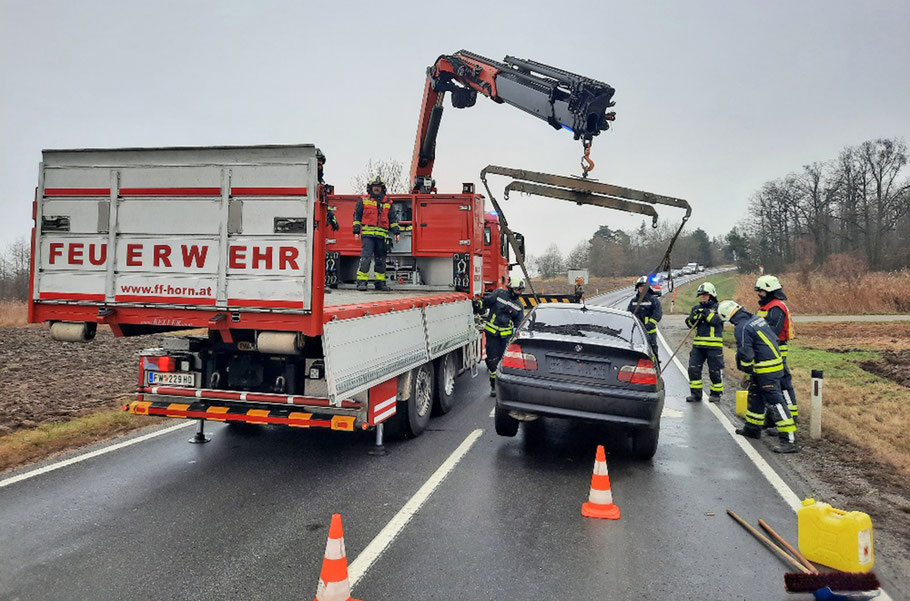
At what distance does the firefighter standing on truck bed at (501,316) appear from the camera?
9164 mm

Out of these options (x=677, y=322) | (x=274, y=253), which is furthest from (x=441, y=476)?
(x=677, y=322)

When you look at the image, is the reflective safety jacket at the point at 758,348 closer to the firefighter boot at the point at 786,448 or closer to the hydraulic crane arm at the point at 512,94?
the firefighter boot at the point at 786,448

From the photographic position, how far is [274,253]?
4.73 m

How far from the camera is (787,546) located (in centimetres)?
388

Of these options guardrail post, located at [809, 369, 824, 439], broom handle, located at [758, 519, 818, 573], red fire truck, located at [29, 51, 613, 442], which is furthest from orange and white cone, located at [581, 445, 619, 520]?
guardrail post, located at [809, 369, 824, 439]

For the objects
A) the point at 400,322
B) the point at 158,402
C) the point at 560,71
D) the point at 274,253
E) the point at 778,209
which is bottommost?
the point at 158,402

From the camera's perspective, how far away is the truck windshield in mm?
6141

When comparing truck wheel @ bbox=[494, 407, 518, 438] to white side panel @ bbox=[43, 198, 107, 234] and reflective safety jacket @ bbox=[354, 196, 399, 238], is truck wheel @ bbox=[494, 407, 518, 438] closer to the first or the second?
white side panel @ bbox=[43, 198, 107, 234]

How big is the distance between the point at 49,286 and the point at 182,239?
131 centimetres

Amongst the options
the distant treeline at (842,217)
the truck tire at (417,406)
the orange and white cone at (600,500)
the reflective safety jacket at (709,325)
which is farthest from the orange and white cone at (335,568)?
the distant treeline at (842,217)

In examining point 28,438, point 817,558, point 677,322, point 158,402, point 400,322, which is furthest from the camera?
point 677,322

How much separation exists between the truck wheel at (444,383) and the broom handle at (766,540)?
3.88 m

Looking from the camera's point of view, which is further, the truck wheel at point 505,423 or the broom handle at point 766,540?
the truck wheel at point 505,423

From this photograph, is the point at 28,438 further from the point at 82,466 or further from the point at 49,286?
the point at 49,286
